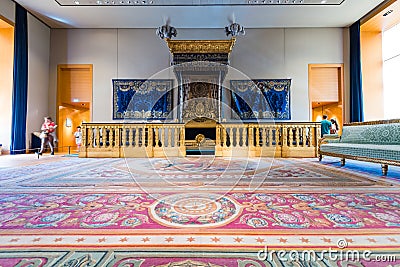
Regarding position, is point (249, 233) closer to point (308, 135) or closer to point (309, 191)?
point (309, 191)

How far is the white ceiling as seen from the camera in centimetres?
602

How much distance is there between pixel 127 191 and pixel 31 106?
6669mm

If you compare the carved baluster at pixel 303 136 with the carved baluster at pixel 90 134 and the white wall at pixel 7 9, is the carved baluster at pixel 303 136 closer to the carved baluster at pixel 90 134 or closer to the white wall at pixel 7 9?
the carved baluster at pixel 90 134

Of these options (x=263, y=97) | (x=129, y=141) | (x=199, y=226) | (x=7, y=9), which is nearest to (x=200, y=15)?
(x=263, y=97)

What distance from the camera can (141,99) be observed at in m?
7.28

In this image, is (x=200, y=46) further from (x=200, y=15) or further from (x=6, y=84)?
(x=6, y=84)

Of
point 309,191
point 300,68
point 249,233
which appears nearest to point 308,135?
point 300,68

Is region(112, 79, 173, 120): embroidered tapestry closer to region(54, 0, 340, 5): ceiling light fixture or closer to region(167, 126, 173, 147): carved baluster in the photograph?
region(167, 126, 173, 147): carved baluster

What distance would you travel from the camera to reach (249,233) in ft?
3.32

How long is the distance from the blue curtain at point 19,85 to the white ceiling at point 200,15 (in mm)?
527

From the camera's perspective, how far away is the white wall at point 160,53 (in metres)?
7.25

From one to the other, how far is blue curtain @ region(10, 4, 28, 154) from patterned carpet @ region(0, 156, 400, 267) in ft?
17.4
